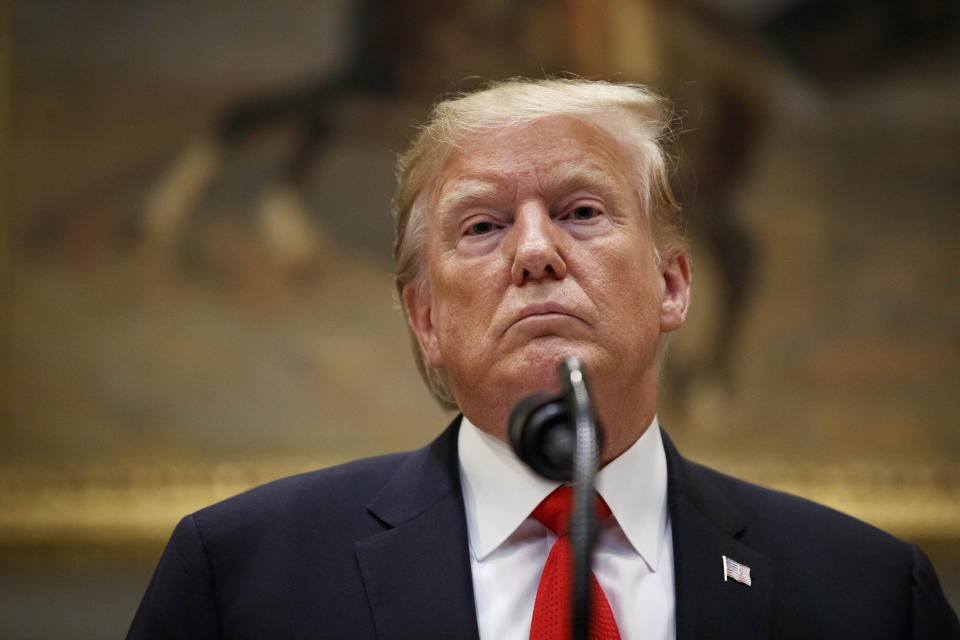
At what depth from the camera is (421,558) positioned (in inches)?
79.7

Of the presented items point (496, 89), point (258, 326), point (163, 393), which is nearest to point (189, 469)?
point (163, 393)

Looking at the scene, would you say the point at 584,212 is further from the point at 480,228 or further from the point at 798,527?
the point at 798,527

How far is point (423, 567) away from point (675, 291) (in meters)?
0.98

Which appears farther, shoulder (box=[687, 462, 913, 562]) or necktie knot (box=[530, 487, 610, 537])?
shoulder (box=[687, 462, 913, 562])

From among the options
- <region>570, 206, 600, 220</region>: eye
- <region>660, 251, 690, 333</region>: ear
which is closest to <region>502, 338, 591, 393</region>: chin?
<region>570, 206, 600, 220</region>: eye

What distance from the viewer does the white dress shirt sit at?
6.53ft

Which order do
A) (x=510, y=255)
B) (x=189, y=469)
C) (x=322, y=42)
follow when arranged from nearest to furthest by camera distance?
(x=510, y=255)
(x=189, y=469)
(x=322, y=42)

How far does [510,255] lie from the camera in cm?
208

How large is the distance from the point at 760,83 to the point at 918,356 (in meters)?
1.59

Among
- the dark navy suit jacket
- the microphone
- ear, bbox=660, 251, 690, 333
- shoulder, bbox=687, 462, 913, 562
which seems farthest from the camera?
ear, bbox=660, 251, 690, 333

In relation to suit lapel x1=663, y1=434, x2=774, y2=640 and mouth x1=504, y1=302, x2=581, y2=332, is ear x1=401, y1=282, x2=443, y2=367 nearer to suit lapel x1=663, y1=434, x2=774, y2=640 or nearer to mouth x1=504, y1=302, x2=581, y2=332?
mouth x1=504, y1=302, x2=581, y2=332

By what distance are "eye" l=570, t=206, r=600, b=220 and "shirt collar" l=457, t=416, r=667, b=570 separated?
0.54 metres

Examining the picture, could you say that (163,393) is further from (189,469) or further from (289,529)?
(289,529)

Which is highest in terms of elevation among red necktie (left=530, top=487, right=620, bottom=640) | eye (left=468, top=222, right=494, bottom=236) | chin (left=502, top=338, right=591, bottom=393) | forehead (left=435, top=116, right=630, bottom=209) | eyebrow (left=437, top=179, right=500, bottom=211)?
forehead (left=435, top=116, right=630, bottom=209)
